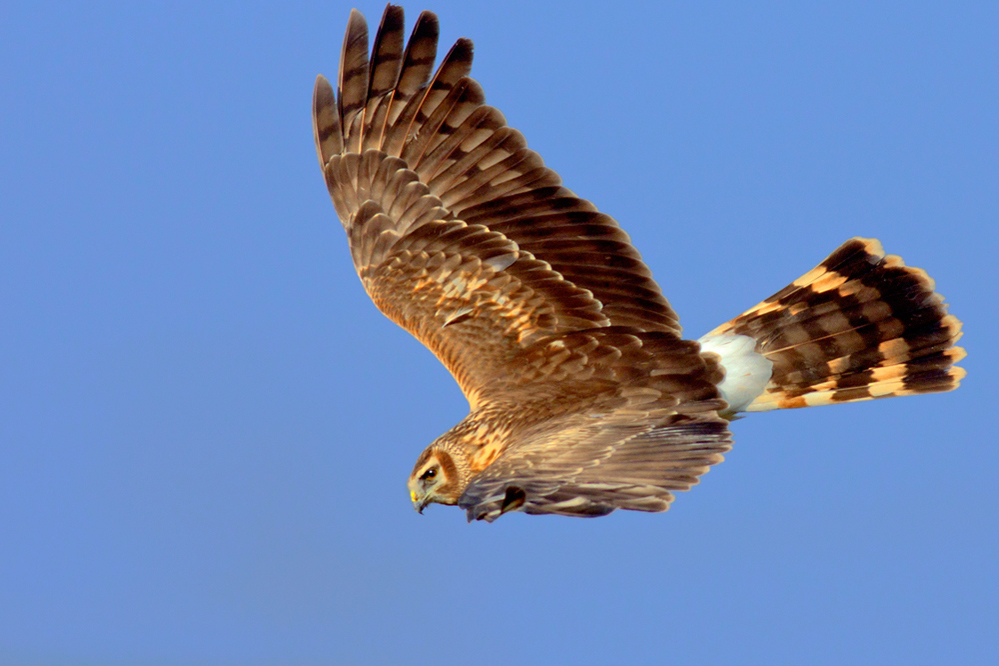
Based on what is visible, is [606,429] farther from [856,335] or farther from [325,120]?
Answer: [325,120]

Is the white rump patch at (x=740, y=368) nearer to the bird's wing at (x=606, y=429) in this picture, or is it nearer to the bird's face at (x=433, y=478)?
the bird's wing at (x=606, y=429)

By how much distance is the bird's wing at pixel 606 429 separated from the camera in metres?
4.14

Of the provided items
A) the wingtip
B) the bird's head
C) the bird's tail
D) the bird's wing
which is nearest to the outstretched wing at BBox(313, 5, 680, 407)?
the wingtip

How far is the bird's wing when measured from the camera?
4.14 metres

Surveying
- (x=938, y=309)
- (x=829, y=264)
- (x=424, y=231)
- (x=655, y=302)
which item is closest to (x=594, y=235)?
(x=655, y=302)

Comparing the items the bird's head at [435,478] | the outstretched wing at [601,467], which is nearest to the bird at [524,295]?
the bird's head at [435,478]

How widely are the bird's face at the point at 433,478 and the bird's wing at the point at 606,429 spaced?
182 mm

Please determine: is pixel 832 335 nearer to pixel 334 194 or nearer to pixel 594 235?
pixel 594 235

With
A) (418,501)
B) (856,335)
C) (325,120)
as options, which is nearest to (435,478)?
(418,501)

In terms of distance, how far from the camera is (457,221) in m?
5.95

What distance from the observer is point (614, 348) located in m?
5.60

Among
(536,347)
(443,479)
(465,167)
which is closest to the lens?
(443,479)

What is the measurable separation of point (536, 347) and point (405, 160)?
1319 mm

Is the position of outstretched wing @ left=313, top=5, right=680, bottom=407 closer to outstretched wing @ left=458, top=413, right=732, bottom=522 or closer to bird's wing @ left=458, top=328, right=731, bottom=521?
bird's wing @ left=458, top=328, right=731, bottom=521
